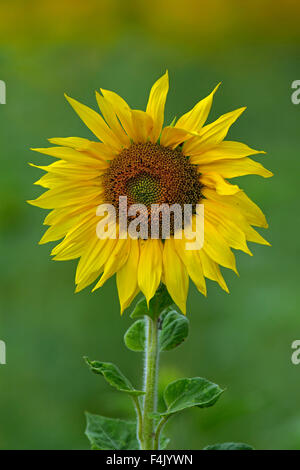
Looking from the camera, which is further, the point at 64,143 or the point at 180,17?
the point at 180,17

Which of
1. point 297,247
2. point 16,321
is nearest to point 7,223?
point 16,321

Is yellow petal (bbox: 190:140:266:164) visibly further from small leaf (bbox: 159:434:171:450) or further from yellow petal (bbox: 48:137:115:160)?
small leaf (bbox: 159:434:171:450)

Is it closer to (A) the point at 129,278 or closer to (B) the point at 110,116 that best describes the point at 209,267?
(A) the point at 129,278

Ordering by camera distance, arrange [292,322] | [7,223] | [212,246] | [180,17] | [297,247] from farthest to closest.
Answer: [180,17]
[297,247]
[7,223]
[292,322]
[212,246]

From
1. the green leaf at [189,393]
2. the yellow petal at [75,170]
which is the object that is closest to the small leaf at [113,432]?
the green leaf at [189,393]

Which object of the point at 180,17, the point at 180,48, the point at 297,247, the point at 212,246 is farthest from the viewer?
the point at 180,17

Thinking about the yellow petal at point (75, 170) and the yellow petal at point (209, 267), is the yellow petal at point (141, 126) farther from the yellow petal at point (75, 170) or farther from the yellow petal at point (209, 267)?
the yellow petal at point (209, 267)

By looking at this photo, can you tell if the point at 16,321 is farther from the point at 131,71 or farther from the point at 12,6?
the point at 12,6
